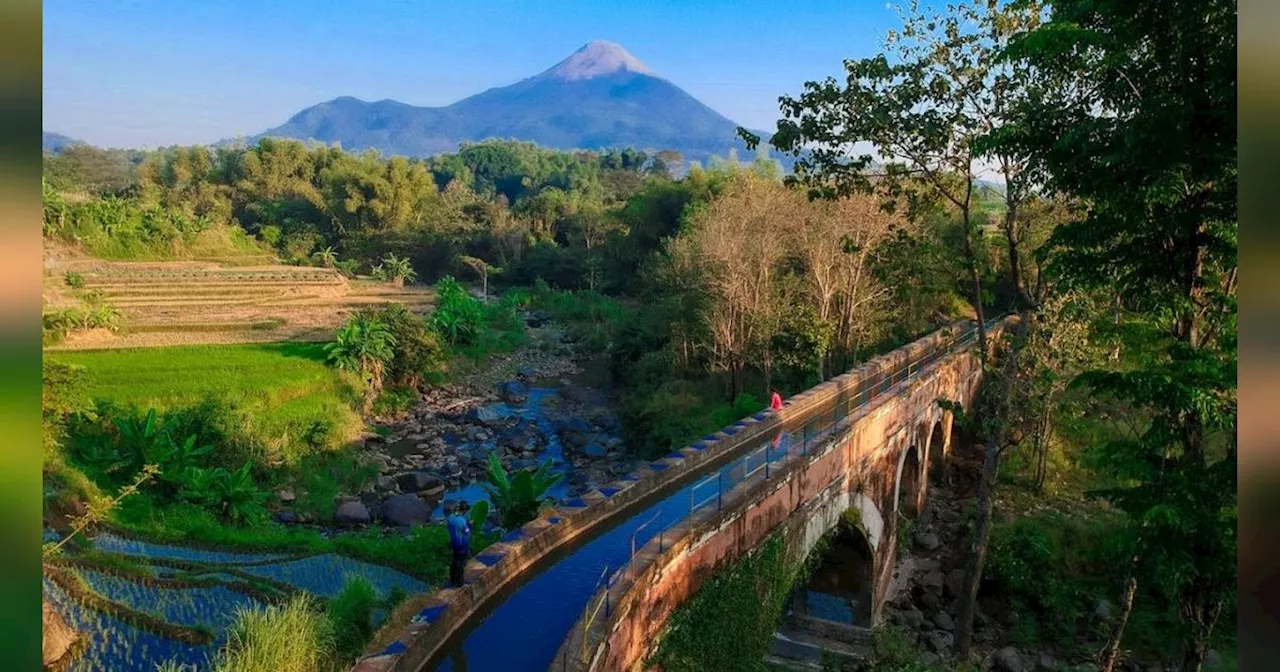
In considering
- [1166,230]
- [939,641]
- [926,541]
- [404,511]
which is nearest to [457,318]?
[404,511]

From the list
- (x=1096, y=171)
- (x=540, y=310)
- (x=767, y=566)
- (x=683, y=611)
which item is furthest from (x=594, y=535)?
(x=540, y=310)

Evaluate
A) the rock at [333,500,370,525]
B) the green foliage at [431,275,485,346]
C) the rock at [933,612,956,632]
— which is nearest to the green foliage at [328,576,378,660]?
the rock at [333,500,370,525]

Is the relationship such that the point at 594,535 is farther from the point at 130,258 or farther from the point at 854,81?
the point at 130,258

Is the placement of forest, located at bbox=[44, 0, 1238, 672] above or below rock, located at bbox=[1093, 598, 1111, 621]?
above

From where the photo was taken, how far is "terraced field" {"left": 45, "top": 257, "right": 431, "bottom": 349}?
32281 millimetres

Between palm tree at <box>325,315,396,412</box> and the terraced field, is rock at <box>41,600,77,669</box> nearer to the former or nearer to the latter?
palm tree at <box>325,315,396,412</box>

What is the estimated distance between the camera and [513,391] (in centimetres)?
3344

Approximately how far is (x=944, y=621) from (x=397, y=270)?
45.2 m

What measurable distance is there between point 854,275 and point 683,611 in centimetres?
1760

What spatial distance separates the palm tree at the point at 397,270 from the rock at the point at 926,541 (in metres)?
39.9

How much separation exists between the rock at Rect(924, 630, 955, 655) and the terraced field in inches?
1025

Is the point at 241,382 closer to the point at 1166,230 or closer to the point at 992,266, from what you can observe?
the point at 992,266

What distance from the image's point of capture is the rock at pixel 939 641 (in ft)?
53.1

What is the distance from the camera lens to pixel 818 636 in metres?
Answer: 16.2
